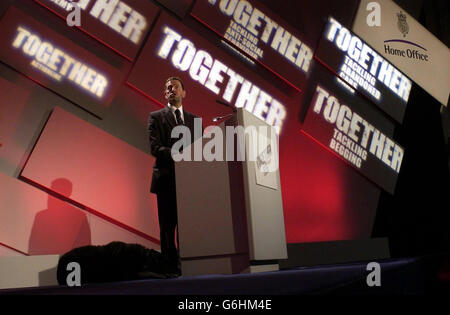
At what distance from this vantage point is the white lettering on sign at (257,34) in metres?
3.45

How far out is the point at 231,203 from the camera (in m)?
1.52

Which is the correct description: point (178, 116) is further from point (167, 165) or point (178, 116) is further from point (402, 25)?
point (402, 25)

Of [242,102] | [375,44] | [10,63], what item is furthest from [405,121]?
[10,63]

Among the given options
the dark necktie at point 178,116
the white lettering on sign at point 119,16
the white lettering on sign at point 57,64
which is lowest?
the dark necktie at point 178,116

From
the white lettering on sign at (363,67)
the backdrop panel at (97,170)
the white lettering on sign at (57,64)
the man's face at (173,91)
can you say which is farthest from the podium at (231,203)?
the white lettering on sign at (363,67)

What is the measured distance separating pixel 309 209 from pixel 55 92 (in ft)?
7.80

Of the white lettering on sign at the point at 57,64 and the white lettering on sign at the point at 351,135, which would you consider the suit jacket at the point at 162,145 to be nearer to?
the white lettering on sign at the point at 57,64

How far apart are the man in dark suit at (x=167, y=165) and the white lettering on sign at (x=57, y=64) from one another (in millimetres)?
933

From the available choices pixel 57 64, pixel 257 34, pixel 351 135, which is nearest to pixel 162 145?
pixel 57 64

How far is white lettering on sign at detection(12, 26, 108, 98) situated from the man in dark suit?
93cm

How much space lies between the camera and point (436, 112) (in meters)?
4.41

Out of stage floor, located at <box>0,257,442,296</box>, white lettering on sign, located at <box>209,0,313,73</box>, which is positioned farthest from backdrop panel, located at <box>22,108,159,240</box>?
stage floor, located at <box>0,257,442,296</box>

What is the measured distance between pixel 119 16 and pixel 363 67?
263cm

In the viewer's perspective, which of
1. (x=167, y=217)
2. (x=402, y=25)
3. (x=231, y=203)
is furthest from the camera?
(x=402, y=25)
